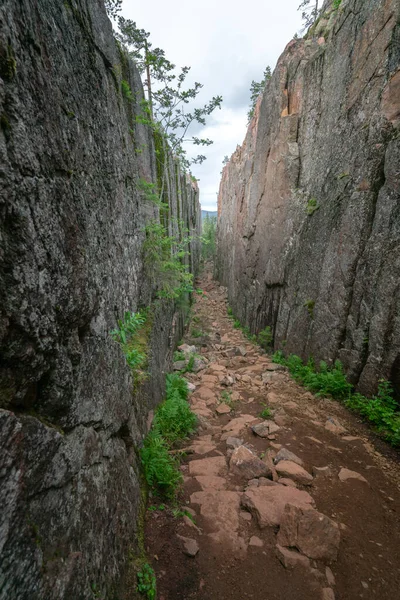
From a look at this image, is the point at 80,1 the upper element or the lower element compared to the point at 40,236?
upper

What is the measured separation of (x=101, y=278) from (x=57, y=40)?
92.3 inches

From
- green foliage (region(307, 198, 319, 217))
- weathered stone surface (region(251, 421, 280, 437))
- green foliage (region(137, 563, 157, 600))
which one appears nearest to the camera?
green foliage (region(137, 563, 157, 600))

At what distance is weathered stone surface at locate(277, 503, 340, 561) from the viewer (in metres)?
2.99

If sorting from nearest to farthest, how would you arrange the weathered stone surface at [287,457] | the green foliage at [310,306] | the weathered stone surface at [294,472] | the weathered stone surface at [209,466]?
the weathered stone surface at [294,472], the weathered stone surface at [209,466], the weathered stone surface at [287,457], the green foliage at [310,306]

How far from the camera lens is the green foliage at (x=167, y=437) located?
12.4ft

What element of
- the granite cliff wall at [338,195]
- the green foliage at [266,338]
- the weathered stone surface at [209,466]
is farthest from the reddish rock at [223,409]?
the green foliage at [266,338]

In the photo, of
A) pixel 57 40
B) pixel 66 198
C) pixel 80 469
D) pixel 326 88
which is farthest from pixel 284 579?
pixel 326 88

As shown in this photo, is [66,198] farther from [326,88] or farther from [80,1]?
[326,88]

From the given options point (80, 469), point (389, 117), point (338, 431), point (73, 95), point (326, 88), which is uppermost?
point (326, 88)

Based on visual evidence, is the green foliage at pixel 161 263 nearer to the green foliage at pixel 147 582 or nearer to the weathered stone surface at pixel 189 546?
the weathered stone surface at pixel 189 546

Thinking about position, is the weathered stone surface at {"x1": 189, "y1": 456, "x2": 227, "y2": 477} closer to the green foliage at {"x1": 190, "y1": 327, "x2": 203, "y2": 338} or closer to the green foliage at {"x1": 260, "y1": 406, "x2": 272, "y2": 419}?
the green foliage at {"x1": 260, "y1": 406, "x2": 272, "y2": 419}

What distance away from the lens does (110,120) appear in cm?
420

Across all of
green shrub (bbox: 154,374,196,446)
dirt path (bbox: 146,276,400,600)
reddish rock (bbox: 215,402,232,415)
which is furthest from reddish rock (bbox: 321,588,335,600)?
reddish rock (bbox: 215,402,232,415)

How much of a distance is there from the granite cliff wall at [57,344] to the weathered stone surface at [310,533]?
175 centimetres
